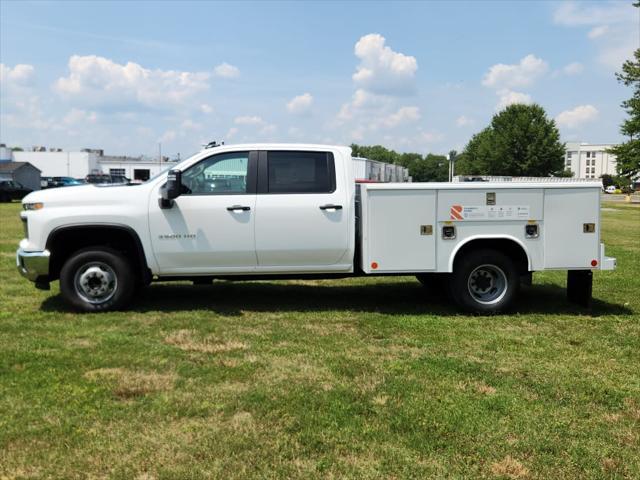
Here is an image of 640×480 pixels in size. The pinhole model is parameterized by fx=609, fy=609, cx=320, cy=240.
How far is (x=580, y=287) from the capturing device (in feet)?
25.2

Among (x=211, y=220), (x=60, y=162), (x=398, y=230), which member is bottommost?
(x=398, y=230)

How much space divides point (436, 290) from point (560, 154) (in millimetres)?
83183

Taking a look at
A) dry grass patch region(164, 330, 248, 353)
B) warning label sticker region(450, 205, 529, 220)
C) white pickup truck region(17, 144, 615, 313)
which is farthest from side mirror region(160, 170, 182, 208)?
warning label sticker region(450, 205, 529, 220)

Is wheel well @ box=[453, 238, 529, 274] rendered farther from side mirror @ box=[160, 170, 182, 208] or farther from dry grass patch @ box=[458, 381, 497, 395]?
side mirror @ box=[160, 170, 182, 208]

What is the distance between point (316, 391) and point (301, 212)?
2.76m

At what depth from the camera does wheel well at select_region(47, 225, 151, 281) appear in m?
6.87

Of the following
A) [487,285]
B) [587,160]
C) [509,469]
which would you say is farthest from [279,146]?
[587,160]

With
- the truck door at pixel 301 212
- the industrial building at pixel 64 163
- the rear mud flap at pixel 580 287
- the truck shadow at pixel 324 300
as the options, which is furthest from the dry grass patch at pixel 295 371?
the industrial building at pixel 64 163

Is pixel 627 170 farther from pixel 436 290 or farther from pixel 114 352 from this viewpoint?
pixel 114 352

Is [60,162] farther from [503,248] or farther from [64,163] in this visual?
[503,248]

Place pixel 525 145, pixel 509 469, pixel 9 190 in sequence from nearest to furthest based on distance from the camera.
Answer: pixel 509 469, pixel 9 190, pixel 525 145

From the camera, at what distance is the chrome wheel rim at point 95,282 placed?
22.8ft

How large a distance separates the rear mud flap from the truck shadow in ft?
0.37

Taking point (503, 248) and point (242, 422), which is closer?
point (242, 422)
